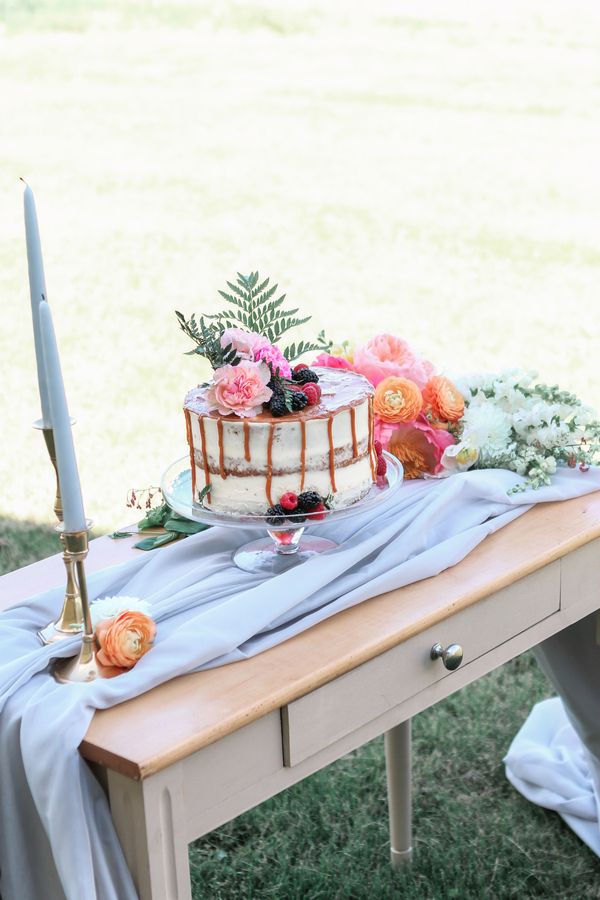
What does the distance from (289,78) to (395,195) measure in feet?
11.5

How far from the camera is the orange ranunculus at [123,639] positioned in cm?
155

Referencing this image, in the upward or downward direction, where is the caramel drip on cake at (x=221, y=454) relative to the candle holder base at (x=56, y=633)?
upward

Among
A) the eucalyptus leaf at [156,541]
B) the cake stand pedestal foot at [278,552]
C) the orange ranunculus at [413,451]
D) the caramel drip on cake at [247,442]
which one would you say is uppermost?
the caramel drip on cake at [247,442]

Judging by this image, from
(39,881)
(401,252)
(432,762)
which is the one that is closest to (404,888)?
(432,762)

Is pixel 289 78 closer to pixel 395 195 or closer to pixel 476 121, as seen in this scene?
pixel 476 121

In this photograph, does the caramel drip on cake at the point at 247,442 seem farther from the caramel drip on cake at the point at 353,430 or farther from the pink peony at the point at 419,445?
the pink peony at the point at 419,445

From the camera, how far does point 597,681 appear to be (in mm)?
2521

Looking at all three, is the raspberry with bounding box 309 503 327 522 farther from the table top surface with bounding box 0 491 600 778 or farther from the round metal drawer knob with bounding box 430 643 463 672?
the round metal drawer knob with bounding box 430 643 463 672

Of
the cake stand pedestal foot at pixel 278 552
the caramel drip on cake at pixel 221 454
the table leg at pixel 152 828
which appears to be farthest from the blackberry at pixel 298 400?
the table leg at pixel 152 828

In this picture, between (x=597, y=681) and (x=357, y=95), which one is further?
(x=357, y=95)

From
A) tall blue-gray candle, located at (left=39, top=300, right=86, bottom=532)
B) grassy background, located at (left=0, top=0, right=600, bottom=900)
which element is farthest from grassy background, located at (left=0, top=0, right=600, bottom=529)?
tall blue-gray candle, located at (left=39, top=300, right=86, bottom=532)

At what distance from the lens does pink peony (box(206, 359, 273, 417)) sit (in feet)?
5.71

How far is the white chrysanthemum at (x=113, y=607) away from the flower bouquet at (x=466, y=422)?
63 cm

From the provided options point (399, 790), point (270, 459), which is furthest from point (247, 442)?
point (399, 790)
